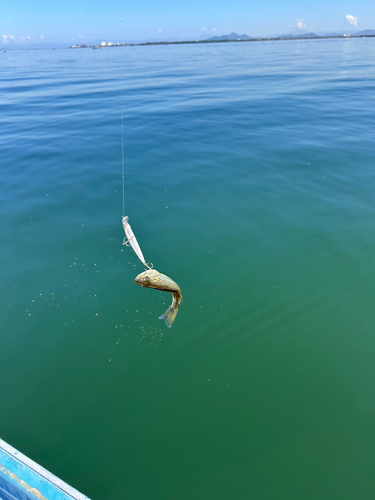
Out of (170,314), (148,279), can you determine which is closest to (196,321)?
(170,314)

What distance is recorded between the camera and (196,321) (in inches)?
327

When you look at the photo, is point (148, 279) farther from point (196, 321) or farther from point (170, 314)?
point (196, 321)

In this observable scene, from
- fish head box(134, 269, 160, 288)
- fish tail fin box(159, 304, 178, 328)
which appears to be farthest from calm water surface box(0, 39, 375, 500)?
fish head box(134, 269, 160, 288)

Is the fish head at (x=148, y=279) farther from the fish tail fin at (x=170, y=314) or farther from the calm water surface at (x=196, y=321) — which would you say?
the calm water surface at (x=196, y=321)

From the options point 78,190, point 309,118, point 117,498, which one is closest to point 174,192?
point 78,190

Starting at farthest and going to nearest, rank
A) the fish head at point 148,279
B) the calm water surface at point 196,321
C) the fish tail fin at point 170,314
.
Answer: the fish tail fin at point 170,314 < the calm water surface at point 196,321 < the fish head at point 148,279

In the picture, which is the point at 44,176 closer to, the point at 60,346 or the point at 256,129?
the point at 60,346

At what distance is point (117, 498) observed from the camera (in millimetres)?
5602

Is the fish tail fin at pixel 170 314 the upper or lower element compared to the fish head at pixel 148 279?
lower

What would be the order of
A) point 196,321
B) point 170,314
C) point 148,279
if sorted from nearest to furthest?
point 148,279
point 170,314
point 196,321

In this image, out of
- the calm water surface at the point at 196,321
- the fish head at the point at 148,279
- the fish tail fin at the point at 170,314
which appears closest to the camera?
the fish head at the point at 148,279

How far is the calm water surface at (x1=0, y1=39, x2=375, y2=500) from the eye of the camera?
602 cm

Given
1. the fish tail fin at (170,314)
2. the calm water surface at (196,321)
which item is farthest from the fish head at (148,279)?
the calm water surface at (196,321)

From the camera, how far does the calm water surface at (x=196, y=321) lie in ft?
19.8
